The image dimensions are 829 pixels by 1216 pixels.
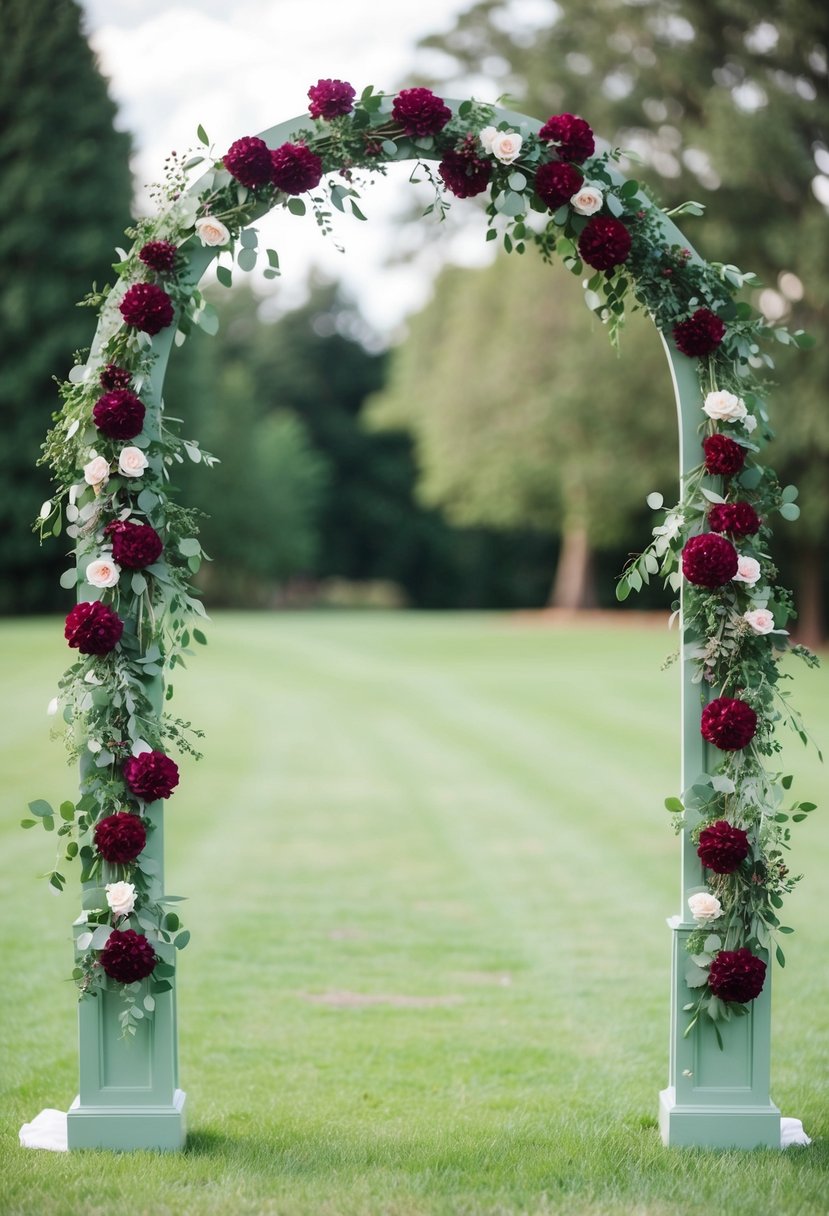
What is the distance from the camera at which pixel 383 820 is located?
1093 centimetres

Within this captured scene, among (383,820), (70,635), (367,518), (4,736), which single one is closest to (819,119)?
(383,820)

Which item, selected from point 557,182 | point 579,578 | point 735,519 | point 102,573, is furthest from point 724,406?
point 579,578

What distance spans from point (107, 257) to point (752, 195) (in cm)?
1598

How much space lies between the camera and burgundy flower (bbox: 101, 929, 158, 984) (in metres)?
3.84

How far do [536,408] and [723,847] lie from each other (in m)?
24.5

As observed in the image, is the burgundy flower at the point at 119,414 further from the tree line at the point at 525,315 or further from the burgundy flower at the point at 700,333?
the tree line at the point at 525,315

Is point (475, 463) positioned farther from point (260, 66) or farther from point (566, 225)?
point (566, 225)

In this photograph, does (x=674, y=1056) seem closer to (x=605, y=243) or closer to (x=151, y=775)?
(x=151, y=775)

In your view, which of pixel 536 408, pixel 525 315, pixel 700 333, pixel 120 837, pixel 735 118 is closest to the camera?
pixel 120 837

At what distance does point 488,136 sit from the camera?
398 cm

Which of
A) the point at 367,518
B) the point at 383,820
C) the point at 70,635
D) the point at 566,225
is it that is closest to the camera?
the point at 70,635

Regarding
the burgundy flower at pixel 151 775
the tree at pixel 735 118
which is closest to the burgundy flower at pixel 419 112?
the burgundy flower at pixel 151 775

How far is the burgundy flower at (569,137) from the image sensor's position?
157 inches

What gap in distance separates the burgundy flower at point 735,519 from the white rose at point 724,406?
0.99ft
